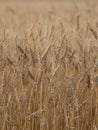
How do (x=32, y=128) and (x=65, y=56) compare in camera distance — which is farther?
(x=65, y=56)

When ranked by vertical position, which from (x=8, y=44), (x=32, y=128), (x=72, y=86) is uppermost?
(x=8, y=44)

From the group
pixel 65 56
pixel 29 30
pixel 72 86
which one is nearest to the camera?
pixel 72 86

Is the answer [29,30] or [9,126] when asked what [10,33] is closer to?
Answer: [29,30]

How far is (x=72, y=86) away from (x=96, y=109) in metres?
0.33

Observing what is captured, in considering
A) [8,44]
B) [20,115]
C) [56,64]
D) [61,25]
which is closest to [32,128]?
[20,115]

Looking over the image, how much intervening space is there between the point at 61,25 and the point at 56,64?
1.49ft

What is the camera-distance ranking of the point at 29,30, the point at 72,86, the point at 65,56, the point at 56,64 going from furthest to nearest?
the point at 29,30, the point at 65,56, the point at 56,64, the point at 72,86

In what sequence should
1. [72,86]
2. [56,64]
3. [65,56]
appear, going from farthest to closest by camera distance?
[65,56]
[56,64]
[72,86]

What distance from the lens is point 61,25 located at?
2393 mm

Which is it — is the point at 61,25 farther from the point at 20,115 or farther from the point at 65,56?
the point at 20,115

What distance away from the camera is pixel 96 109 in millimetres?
2043

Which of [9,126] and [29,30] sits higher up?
[29,30]

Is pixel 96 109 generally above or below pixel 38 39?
below

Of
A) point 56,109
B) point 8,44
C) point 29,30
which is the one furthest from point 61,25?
point 56,109
